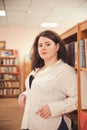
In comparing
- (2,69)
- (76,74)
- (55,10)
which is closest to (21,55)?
(2,69)

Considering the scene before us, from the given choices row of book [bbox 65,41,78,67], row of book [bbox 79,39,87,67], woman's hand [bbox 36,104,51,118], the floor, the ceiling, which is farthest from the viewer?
the ceiling

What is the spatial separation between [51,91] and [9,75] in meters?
6.56

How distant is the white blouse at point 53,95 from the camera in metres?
1.62

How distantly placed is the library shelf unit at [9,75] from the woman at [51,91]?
630cm

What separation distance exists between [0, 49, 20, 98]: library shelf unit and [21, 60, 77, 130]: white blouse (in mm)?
6368

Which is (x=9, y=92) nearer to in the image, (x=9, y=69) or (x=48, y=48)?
(x=9, y=69)

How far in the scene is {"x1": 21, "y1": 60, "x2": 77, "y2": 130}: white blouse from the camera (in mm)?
1619

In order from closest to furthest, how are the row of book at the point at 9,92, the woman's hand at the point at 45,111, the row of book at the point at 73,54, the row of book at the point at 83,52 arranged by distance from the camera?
the woman's hand at the point at 45,111
the row of book at the point at 83,52
the row of book at the point at 73,54
the row of book at the point at 9,92

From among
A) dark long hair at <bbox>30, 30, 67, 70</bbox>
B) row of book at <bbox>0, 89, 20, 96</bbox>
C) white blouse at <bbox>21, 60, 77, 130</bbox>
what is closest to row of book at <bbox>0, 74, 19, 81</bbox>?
row of book at <bbox>0, 89, 20, 96</bbox>

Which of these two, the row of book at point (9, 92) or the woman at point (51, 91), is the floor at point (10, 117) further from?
the woman at point (51, 91)

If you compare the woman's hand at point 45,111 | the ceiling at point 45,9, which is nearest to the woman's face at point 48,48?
the woman's hand at point 45,111

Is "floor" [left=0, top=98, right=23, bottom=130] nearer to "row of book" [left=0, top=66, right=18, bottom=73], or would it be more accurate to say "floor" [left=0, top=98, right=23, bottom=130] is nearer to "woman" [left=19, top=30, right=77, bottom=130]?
"row of book" [left=0, top=66, right=18, bottom=73]

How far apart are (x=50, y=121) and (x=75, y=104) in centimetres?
23

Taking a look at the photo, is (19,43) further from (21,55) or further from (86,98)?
(86,98)
